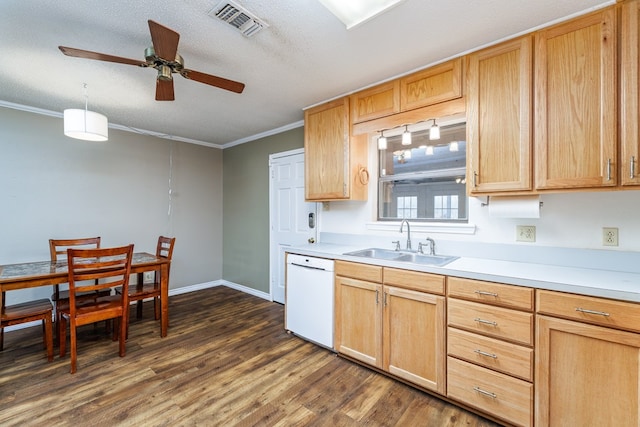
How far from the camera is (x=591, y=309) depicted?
4.65 ft

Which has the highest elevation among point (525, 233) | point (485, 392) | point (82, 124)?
point (82, 124)

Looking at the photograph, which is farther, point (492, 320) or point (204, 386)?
point (204, 386)

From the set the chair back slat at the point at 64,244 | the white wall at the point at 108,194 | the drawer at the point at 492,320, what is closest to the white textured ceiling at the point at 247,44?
the white wall at the point at 108,194

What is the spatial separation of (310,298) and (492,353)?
152 cm

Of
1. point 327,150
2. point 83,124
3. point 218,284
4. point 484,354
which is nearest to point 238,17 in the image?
point 327,150

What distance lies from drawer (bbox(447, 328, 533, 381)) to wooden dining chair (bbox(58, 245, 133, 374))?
104 inches

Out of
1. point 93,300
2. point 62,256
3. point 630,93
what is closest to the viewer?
point 630,93

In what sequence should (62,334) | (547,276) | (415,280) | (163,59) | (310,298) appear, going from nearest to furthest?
(547,276)
(163,59)
(415,280)
(62,334)
(310,298)

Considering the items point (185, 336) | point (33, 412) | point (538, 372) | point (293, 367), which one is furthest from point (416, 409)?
point (33, 412)

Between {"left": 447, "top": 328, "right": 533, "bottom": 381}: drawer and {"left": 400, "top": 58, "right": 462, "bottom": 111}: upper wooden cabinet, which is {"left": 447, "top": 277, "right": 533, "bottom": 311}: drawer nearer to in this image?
{"left": 447, "top": 328, "right": 533, "bottom": 381}: drawer

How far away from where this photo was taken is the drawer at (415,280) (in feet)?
6.27

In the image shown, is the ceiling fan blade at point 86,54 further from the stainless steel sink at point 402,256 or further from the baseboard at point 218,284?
the baseboard at point 218,284

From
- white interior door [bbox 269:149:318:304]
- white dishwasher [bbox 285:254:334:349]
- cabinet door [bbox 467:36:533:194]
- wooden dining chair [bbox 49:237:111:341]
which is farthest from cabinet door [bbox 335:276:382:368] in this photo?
wooden dining chair [bbox 49:237:111:341]

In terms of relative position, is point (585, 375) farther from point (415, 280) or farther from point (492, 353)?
point (415, 280)
